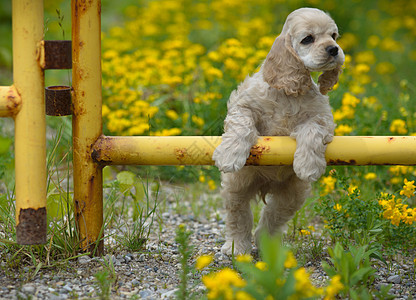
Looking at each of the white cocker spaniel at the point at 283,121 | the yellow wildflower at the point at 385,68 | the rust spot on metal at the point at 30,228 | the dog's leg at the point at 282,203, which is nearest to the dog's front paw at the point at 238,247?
the white cocker spaniel at the point at 283,121

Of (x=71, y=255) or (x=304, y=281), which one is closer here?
(x=304, y=281)

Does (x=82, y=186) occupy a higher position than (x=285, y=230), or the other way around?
(x=82, y=186)

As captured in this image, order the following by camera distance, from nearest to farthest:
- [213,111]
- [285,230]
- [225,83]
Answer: [285,230] < [213,111] < [225,83]

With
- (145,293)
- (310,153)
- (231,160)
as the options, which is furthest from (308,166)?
(145,293)

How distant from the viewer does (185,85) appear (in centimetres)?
447

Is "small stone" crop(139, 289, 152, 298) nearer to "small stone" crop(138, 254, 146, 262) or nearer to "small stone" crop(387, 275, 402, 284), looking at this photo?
"small stone" crop(138, 254, 146, 262)

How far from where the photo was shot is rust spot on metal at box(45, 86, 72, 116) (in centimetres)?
236

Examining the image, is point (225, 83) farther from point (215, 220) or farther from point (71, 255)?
point (71, 255)

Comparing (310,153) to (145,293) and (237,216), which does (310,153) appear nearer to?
(237,216)

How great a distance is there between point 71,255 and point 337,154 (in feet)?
4.02

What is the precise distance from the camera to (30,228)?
2.21 meters

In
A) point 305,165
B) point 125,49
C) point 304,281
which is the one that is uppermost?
point 125,49

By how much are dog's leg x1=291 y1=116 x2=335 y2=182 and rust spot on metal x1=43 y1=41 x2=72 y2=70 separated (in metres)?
1.02

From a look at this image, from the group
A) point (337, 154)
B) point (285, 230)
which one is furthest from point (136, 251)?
point (337, 154)
